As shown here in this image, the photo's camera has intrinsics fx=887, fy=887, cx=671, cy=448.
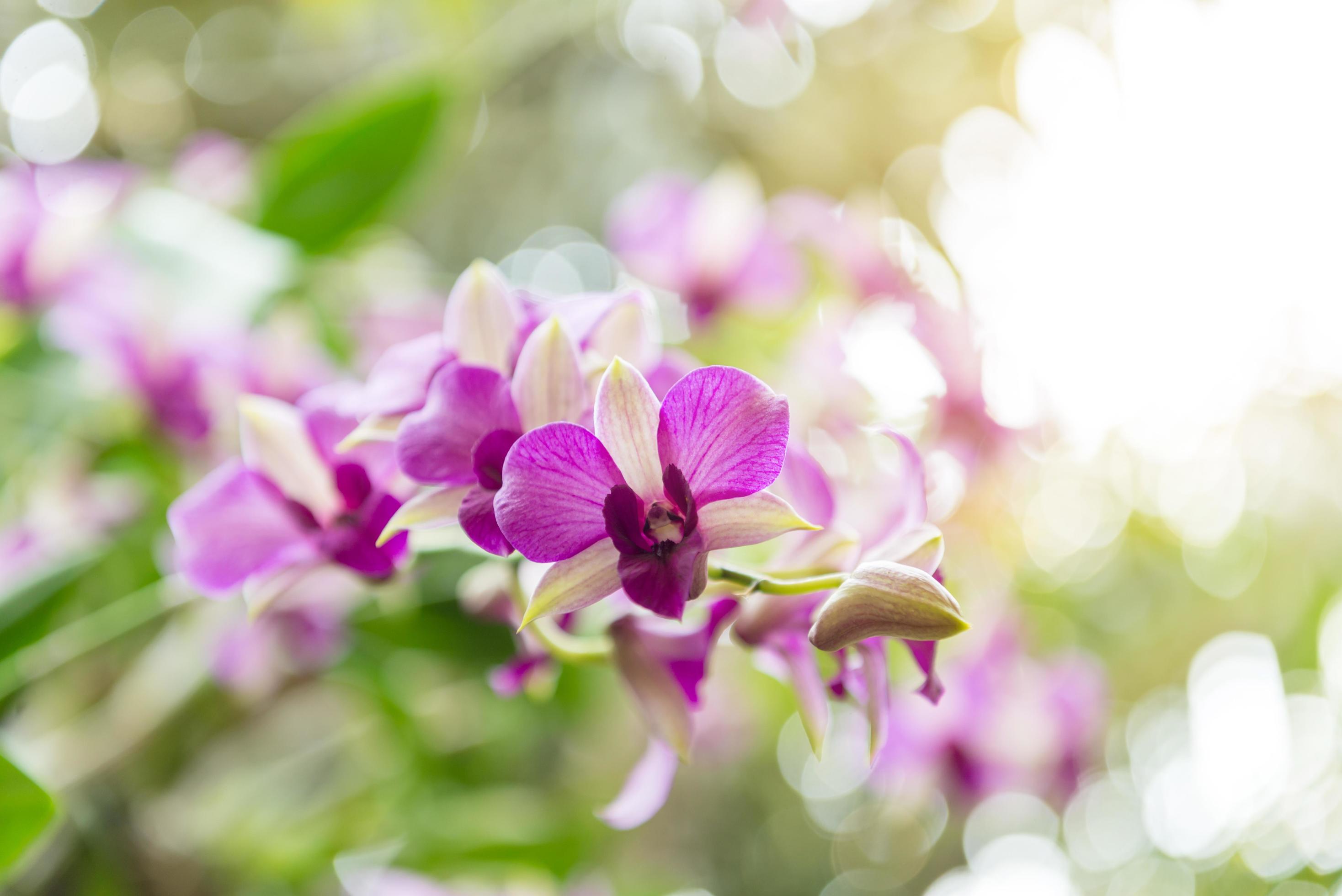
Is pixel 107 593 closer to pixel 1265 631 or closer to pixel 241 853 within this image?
pixel 241 853

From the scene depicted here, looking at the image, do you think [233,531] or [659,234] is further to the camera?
[659,234]

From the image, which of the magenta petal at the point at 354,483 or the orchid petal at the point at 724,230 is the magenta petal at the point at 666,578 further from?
the orchid petal at the point at 724,230

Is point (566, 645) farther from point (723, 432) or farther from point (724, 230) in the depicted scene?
point (724, 230)

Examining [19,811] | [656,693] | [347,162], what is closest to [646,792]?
[656,693]

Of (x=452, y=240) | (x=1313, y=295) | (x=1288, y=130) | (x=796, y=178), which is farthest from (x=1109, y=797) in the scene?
(x=452, y=240)

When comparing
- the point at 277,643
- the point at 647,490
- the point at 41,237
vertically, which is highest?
the point at 647,490
